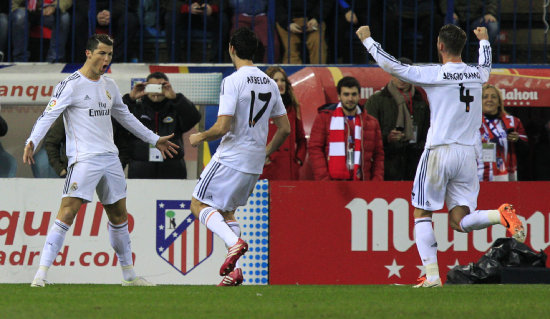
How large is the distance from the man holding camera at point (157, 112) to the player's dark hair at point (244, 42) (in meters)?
2.40

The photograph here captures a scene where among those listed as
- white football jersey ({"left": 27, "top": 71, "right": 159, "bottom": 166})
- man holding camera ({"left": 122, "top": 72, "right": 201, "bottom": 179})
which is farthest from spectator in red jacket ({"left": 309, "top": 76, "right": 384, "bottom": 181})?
white football jersey ({"left": 27, "top": 71, "right": 159, "bottom": 166})

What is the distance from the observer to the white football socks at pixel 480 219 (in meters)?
8.64

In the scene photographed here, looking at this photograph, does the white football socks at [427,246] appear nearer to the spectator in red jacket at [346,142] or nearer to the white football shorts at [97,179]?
the spectator in red jacket at [346,142]

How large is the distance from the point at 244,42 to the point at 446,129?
73.0 inches

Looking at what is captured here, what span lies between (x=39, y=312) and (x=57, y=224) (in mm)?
2515

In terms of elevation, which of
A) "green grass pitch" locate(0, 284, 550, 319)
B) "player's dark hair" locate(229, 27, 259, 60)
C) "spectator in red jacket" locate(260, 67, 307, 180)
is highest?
"player's dark hair" locate(229, 27, 259, 60)

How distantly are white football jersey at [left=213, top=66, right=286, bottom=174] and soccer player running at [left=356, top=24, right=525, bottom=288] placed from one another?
3.25 feet

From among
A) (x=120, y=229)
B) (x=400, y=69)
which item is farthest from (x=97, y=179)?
(x=400, y=69)

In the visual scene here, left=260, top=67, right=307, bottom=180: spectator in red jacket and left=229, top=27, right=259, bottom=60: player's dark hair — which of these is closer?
left=229, top=27, right=259, bottom=60: player's dark hair

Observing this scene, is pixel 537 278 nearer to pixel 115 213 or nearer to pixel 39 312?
pixel 115 213

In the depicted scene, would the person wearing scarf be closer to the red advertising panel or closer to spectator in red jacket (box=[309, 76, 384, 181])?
the red advertising panel

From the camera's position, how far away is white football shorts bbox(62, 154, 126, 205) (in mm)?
9195

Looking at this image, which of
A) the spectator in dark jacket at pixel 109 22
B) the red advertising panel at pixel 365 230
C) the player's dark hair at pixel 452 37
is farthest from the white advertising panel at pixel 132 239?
the player's dark hair at pixel 452 37

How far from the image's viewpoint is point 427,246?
350 inches
